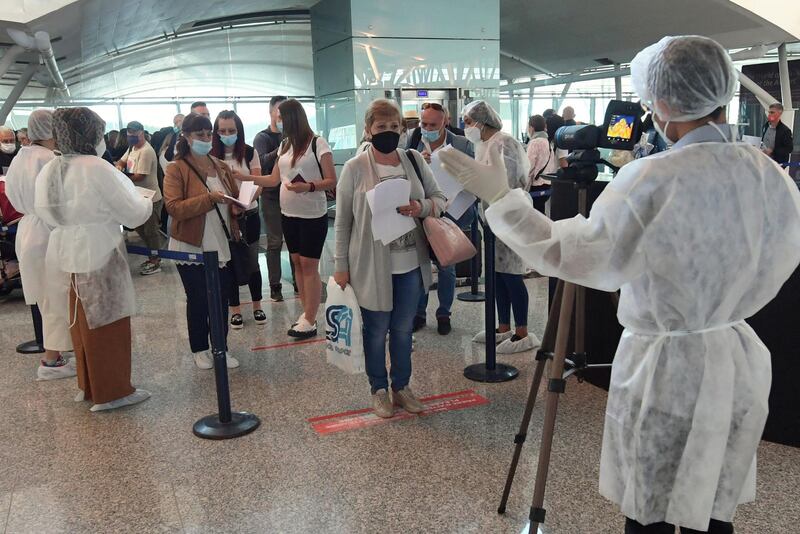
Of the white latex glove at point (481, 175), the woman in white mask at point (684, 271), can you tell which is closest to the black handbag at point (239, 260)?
the white latex glove at point (481, 175)

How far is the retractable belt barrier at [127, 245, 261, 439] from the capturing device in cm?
327

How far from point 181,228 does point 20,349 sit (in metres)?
1.97

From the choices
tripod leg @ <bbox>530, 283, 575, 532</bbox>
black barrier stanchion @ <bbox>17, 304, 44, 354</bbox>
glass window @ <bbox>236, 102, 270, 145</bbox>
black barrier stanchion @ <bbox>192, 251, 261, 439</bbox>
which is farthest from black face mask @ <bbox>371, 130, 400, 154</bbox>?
glass window @ <bbox>236, 102, 270, 145</bbox>

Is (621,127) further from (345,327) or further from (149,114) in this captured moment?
(149,114)

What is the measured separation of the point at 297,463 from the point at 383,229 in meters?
1.14

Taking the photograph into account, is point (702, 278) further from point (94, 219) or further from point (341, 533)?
point (94, 219)

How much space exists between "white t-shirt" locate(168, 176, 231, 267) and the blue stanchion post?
79 cm

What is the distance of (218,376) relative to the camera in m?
3.34

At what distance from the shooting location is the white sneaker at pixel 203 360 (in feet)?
14.1

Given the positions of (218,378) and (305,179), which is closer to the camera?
(218,378)

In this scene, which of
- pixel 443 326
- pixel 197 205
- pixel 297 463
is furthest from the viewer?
pixel 443 326

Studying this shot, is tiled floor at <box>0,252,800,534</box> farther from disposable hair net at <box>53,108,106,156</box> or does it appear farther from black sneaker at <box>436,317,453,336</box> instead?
disposable hair net at <box>53,108,106,156</box>

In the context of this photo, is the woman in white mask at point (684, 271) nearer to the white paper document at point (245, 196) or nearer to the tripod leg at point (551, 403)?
the tripod leg at point (551, 403)

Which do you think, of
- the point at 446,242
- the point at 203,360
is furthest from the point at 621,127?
the point at 203,360
